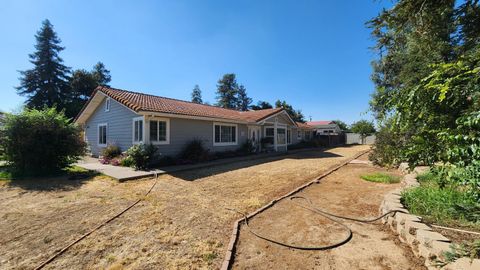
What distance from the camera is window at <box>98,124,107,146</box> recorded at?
14.9 meters

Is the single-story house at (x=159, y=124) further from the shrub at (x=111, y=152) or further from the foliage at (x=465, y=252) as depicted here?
the foliage at (x=465, y=252)

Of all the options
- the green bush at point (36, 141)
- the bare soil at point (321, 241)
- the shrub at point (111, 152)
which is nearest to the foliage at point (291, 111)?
the shrub at point (111, 152)

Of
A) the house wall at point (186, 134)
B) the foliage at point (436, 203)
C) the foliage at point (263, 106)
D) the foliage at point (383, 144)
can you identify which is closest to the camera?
the foliage at point (436, 203)

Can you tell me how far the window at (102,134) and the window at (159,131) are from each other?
546 centimetres

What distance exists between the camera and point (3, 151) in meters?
9.06

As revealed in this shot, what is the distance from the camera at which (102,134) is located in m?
15.3

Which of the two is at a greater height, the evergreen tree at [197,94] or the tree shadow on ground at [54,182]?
the evergreen tree at [197,94]

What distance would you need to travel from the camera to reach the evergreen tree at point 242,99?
6122 cm

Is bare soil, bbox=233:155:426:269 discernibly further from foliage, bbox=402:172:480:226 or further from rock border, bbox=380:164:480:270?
foliage, bbox=402:172:480:226

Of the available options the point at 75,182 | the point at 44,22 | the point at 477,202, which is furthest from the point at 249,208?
the point at 44,22

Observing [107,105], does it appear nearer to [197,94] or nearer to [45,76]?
[45,76]

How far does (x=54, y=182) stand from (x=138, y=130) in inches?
179

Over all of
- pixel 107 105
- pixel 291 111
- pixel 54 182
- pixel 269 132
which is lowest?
pixel 54 182

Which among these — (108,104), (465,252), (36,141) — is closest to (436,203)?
(465,252)
